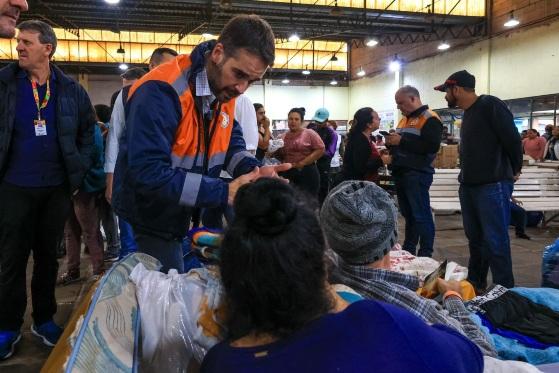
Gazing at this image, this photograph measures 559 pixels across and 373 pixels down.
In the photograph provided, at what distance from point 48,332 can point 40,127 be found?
1187 millimetres

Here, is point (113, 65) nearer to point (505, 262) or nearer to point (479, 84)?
point (479, 84)

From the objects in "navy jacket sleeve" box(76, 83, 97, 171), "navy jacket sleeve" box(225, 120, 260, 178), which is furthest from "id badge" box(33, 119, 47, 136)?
"navy jacket sleeve" box(225, 120, 260, 178)

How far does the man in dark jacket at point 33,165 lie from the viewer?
248 centimetres

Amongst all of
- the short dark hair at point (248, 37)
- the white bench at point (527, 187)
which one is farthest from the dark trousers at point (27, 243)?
the white bench at point (527, 187)

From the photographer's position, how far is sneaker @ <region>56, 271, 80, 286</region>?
3863 mm

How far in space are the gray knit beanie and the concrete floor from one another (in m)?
2.01

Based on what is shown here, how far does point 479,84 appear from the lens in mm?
13938

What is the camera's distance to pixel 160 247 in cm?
175

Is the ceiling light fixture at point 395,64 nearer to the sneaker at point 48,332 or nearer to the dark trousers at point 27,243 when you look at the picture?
the dark trousers at point 27,243

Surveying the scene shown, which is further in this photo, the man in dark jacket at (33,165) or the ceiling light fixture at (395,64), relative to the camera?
the ceiling light fixture at (395,64)

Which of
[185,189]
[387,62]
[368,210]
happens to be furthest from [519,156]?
[387,62]

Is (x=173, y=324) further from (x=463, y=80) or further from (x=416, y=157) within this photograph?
(x=416, y=157)

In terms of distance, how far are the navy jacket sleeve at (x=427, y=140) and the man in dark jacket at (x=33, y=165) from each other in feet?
8.53

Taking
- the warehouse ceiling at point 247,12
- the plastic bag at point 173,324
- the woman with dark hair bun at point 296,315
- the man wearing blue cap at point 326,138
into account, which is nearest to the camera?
the woman with dark hair bun at point 296,315
